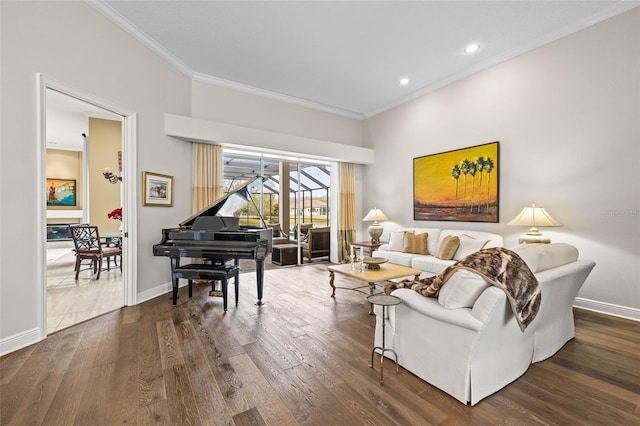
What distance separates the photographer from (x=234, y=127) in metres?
4.93

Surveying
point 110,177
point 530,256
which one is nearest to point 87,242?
point 110,177

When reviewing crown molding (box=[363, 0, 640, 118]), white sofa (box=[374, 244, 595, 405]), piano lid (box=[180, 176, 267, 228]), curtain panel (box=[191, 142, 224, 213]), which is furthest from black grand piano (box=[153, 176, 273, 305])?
crown molding (box=[363, 0, 640, 118])

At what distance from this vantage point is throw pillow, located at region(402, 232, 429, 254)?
4.83 meters

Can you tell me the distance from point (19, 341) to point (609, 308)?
6.27 m

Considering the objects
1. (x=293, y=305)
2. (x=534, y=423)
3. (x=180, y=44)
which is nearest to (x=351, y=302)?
(x=293, y=305)

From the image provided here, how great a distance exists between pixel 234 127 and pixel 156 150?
136 cm

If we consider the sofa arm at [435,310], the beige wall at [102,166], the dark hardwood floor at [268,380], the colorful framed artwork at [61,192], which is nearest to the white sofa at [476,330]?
the sofa arm at [435,310]

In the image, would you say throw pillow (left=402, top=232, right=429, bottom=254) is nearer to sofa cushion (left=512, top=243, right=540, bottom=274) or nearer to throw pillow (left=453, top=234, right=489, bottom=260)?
throw pillow (left=453, top=234, right=489, bottom=260)

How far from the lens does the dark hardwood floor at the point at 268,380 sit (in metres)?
1.69

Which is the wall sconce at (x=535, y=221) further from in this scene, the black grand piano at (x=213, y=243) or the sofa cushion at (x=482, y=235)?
the black grand piano at (x=213, y=243)

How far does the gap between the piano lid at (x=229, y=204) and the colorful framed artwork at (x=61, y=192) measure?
7.79 m

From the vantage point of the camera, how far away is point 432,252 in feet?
15.8

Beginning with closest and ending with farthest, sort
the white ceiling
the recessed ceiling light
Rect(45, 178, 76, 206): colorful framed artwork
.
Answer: the white ceiling → the recessed ceiling light → Rect(45, 178, 76, 206): colorful framed artwork

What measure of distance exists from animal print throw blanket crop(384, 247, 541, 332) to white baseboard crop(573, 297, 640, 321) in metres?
2.45
